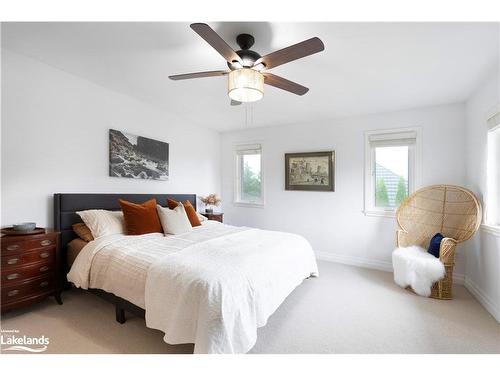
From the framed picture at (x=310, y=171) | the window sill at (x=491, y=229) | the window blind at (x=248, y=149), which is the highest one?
the window blind at (x=248, y=149)

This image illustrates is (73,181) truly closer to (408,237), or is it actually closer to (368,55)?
(368,55)

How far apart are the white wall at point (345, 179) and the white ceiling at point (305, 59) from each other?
40 cm

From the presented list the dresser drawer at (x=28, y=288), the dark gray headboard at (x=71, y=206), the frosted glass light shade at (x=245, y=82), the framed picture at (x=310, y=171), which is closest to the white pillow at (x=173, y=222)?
the dark gray headboard at (x=71, y=206)

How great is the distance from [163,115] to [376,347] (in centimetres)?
390

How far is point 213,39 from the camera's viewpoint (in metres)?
1.38

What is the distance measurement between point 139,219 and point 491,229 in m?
3.74

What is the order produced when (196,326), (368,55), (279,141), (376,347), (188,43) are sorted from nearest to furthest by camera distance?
(196,326) < (376,347) < (188,43) < (368,55) < (279,141)

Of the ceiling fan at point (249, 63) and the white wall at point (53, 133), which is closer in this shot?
the ceiling fan at point (249, 63)

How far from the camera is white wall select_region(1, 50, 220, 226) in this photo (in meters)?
2.17

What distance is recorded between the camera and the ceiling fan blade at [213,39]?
4.13 feet

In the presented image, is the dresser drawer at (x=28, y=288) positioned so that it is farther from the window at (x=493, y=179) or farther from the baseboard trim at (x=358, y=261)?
the window at (x=493, y=179)

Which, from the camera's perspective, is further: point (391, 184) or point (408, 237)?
point (391, 184)
